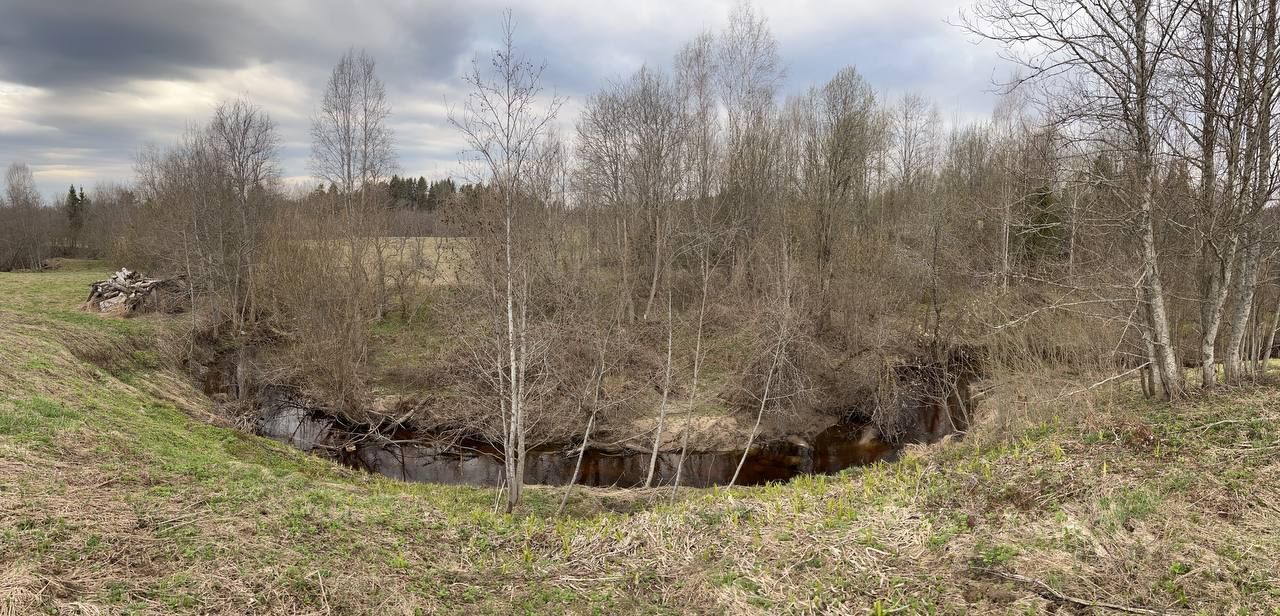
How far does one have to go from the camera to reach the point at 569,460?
1524 centimetres

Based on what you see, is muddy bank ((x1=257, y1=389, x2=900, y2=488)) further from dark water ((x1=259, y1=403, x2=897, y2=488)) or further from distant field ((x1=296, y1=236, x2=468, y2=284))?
distant field ((x1=296, y1=236, x2=468, y2=284))

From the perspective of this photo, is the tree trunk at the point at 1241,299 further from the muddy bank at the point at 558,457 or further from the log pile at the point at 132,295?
the log pile at the point at 132,295

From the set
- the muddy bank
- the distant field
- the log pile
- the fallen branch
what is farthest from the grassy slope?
the distant field

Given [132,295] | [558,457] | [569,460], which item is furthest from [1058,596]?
[132,295]

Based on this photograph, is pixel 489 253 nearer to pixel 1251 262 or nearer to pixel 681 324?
pixel 1251 262

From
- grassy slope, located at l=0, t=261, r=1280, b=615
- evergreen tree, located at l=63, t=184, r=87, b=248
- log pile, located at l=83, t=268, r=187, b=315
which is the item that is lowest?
grassy slope, located at l=0, t=261, r=1280, b=615

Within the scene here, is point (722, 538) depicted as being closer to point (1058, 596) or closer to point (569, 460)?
point (1058, 596)

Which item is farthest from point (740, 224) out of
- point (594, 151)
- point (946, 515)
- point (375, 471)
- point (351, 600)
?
point (351, 600)

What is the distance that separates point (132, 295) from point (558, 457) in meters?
17.8

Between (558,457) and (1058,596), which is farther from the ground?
(1058,596)

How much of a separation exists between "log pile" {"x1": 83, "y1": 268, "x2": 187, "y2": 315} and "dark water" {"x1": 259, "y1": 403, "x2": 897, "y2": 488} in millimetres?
9721

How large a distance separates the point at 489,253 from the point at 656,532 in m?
4.86

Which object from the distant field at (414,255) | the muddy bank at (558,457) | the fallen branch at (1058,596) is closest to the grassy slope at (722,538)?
the fallen branch at (1058,596)

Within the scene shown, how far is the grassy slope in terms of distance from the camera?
440 centimetres
